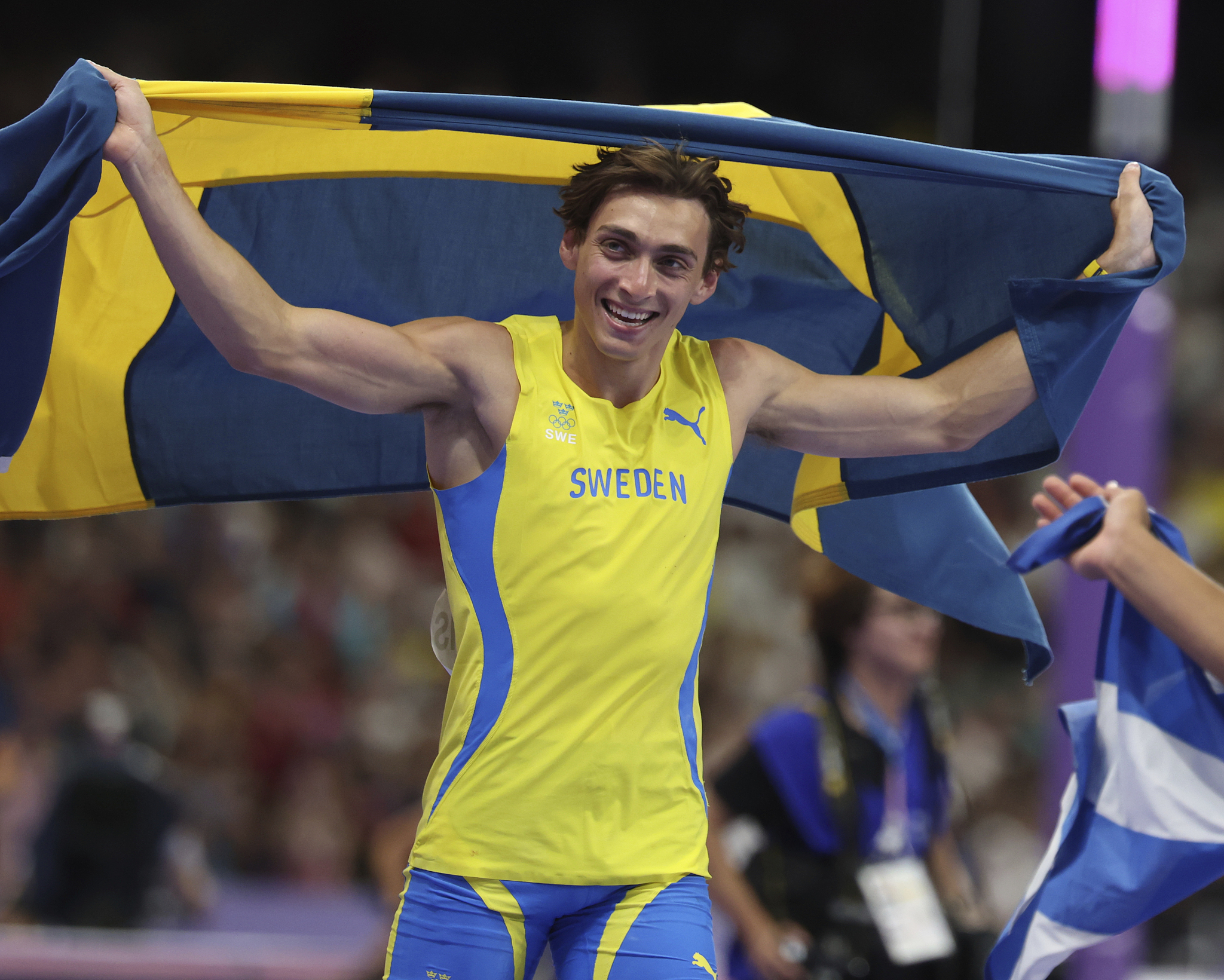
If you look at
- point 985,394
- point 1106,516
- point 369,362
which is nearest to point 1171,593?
point 1106,516

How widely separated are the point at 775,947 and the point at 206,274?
2649 millimetres

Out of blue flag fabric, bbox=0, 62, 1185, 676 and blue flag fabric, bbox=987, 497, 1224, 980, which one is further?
blue flag fabric, bbox=987, 497, 1224, 980

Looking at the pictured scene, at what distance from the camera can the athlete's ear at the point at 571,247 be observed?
259 cm

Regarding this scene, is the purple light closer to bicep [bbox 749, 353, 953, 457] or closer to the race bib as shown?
bicep [bbox 749, 353, 953, 457]

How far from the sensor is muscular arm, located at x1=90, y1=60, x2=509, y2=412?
2.21m

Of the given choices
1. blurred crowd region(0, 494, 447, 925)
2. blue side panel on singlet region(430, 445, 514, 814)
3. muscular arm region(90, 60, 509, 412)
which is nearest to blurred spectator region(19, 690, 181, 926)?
blurred crowd region(0, 494, 447, 925)

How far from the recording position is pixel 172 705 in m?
8.23

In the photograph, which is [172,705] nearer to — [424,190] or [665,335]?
[424,190]

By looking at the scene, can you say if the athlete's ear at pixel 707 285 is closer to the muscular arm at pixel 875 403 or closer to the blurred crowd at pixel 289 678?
the muscular arm at pixel 875 403

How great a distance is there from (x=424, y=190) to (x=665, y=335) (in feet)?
2.61

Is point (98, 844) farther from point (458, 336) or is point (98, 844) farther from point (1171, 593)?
point (1171, 593)

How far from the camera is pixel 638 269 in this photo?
2443 mm

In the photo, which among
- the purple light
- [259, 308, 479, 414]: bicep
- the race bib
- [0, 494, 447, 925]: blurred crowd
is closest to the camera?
[259, 308, 479, 414]: bicep

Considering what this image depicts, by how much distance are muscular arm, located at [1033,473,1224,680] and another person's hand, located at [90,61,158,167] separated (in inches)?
77.3
